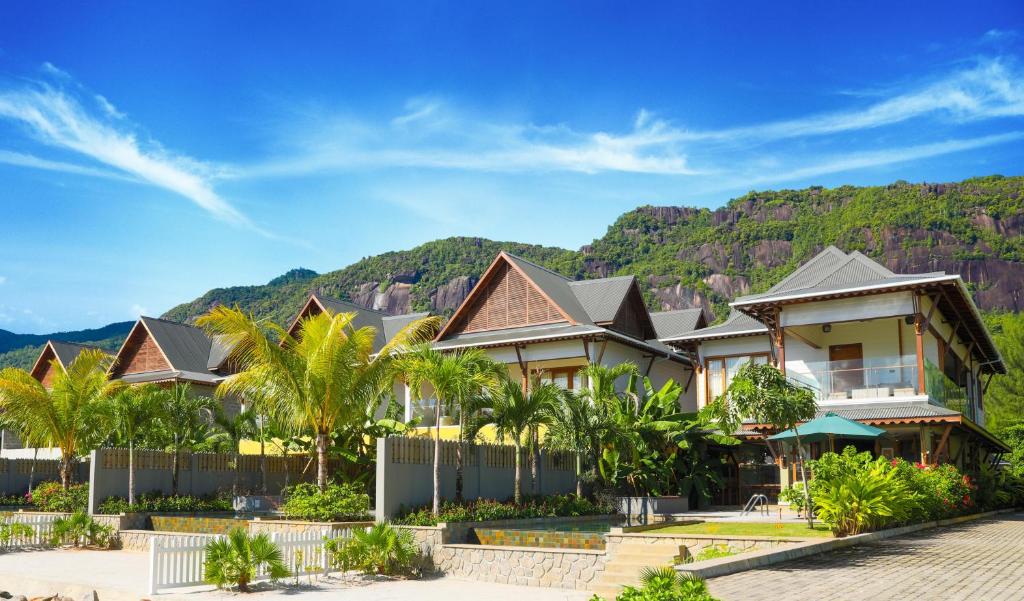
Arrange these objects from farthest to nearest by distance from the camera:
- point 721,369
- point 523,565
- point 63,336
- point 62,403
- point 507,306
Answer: point 63,336
point 507,306
point 721,369
point 62,403
point 523,565

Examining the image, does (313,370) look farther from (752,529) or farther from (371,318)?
(371,318)

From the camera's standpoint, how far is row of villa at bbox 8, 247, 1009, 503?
25.4 metres

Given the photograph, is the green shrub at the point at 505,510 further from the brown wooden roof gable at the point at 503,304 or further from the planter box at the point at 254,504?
the brown wooden roof gable at the point at 503,304

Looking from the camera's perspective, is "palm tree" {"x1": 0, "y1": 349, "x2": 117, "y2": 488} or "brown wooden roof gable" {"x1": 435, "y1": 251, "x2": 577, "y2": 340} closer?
"palm tree" {"x1": 0, "y1": 349, "x2": 117, "y2": 488}

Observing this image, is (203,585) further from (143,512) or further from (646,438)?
(646,438)

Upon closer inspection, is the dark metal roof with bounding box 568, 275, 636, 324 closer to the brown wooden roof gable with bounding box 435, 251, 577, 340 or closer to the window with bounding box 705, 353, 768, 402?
the brown wooden roof gable with bounding box 435, 251, 577, 340

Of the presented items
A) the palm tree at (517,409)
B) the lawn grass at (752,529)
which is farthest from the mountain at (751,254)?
the lawn grass at (752,529)

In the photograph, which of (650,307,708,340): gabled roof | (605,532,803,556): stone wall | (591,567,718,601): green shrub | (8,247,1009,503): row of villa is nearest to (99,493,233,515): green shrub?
(8,247,1009,503): row of villa

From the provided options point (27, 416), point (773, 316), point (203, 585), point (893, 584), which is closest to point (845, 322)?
point (773, 316)

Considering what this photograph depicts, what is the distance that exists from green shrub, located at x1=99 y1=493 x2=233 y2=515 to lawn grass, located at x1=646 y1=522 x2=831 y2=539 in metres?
13.3

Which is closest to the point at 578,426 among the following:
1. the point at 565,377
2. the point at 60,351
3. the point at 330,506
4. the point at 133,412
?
the point at 330,506

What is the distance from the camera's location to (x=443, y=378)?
20.3 metres

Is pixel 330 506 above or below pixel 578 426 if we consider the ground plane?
below

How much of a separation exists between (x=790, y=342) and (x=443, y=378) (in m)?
13.2
